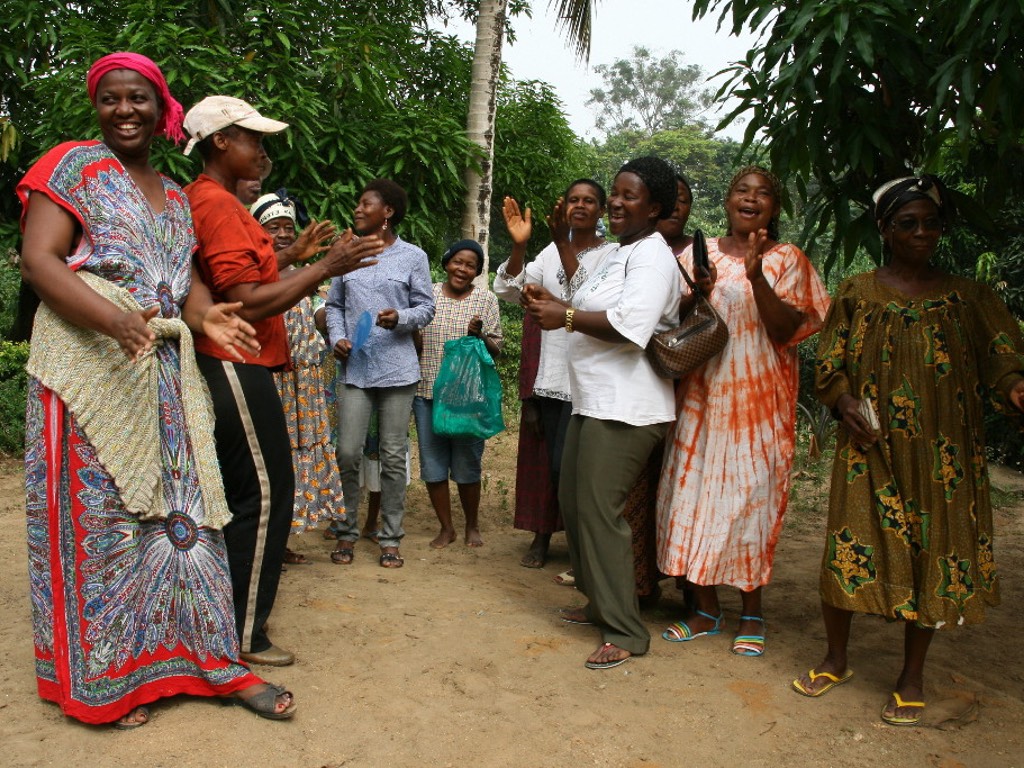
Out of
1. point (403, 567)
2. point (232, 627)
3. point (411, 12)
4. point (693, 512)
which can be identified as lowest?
point (403, 567)

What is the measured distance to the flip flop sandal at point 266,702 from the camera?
311cm

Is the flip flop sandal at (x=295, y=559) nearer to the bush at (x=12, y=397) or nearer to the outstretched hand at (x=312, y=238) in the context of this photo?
the outstretched hand at (x=312, y=238)

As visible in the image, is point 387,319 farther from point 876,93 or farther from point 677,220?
point 876,93

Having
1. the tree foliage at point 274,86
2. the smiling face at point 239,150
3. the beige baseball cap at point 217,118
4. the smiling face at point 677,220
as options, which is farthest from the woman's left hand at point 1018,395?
the tree foliage at point 274,86

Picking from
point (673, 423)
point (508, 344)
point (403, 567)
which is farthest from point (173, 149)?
point (508, 344)

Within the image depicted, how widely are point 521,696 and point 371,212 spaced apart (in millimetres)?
2754

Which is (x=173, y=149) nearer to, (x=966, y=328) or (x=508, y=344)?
(x=966, y=328)

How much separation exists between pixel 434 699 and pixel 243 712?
650mm

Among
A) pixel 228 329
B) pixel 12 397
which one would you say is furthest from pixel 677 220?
pixel 12 397

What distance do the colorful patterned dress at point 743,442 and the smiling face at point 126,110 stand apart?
2279mm

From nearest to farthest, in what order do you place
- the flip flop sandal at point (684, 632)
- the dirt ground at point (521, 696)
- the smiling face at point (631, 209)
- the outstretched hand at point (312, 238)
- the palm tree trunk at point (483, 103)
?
the dirt ground at point (521, 696) → the outstretched hand at point (312, 238) → the smiling face at point (631, 209) → the flip flop sandal at point (684, 632) → the palm tree trunk at point (483, 103)

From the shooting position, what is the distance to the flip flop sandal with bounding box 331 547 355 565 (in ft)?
16.9

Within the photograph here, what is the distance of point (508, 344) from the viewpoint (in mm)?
12898

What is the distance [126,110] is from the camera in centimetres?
298
